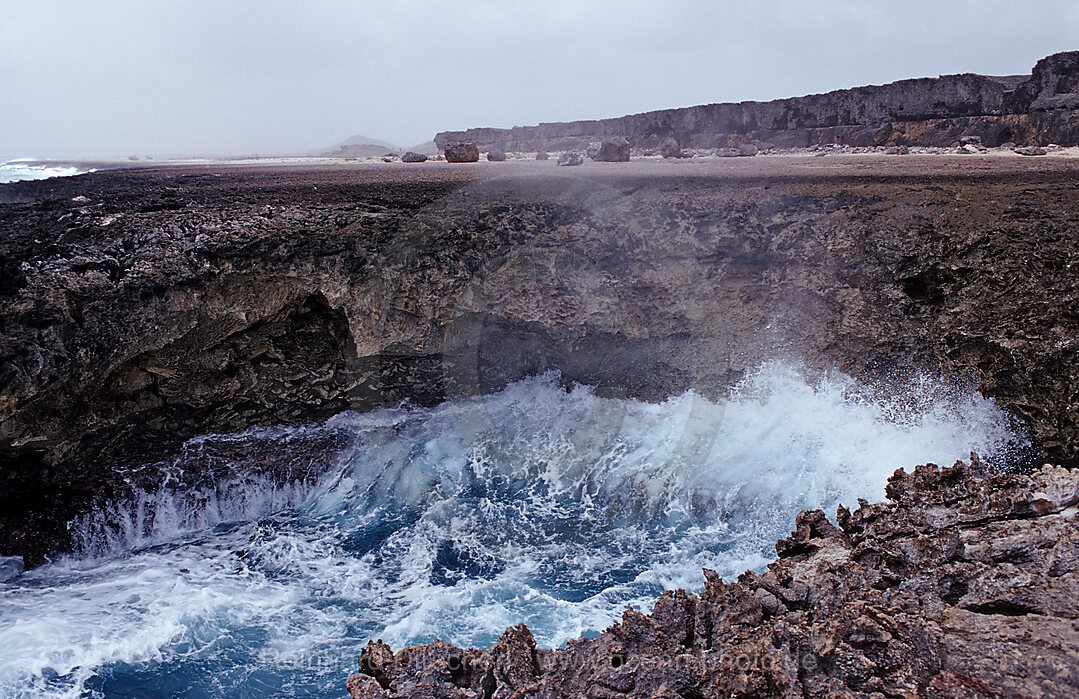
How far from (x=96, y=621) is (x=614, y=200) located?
7.43 m

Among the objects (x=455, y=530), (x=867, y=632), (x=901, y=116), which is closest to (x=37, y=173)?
(x=455, y=530)

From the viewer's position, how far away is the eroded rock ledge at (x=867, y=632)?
2.82 meters

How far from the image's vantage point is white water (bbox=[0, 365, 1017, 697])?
218 inches

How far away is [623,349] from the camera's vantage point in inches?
322

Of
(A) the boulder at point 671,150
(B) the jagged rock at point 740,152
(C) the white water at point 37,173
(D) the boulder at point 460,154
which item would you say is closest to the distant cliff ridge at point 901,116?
(B) the jagged rock at point 740,152

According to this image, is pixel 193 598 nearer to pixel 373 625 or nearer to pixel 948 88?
pixel 373 625

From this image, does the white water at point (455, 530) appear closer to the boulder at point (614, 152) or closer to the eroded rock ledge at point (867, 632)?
the eroded rock ledge at point (867, 632)

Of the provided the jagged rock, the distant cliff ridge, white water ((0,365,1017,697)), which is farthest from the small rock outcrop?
white water ((0,365,1017,697))

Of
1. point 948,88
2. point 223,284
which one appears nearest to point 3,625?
point 223,284

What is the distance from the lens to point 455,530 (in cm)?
712

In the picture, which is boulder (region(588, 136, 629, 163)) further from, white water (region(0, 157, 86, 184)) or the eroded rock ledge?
white water (region(0, 157, 86, 184))

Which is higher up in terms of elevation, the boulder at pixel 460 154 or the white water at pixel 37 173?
the white water at pixel 37 173

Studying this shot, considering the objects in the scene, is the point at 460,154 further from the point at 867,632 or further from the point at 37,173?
the point at 37,173

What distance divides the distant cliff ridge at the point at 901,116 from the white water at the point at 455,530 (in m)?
Answer: 11.5
